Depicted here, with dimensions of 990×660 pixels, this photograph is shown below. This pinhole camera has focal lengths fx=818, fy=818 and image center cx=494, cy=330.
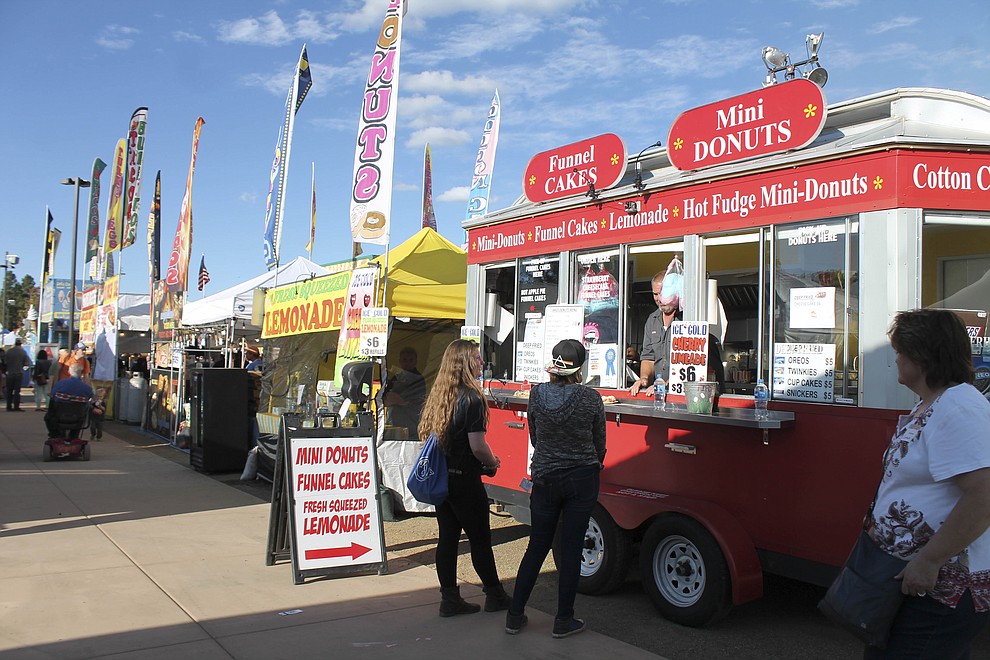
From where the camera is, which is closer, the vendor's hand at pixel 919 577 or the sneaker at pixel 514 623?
the vendor's hand at pixel 919 577

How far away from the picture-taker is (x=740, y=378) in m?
5.57

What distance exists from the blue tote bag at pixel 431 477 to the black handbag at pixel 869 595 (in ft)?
8.90

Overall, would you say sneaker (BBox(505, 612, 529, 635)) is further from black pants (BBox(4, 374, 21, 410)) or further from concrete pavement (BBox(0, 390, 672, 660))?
black pants (BBox(4, 374, 21, 410))

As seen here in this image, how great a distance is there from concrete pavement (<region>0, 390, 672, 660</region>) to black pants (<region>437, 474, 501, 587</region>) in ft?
1.01

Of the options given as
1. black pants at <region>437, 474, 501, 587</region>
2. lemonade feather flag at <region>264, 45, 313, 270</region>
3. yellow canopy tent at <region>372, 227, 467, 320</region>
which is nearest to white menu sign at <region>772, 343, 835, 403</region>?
black pants at <region>437, 474, 501, 587</region>

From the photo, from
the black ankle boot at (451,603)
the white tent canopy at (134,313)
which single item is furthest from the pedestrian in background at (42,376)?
the black ankle boot at (451,603)

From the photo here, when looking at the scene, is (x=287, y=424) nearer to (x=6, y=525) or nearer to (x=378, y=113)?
(x=6, y=525)

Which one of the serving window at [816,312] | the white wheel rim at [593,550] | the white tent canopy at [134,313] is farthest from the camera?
the white tent canopy at [134,313]

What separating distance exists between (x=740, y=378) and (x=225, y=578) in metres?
3.97

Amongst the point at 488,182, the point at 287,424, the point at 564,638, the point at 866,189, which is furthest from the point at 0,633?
the point at 488,182

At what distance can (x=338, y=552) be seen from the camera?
604 cm

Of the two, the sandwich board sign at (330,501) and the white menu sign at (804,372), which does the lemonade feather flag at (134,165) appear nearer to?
the sandwich board sign at (330,501)

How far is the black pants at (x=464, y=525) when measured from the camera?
16.7 ft

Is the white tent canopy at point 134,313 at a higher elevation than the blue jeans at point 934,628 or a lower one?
higher
